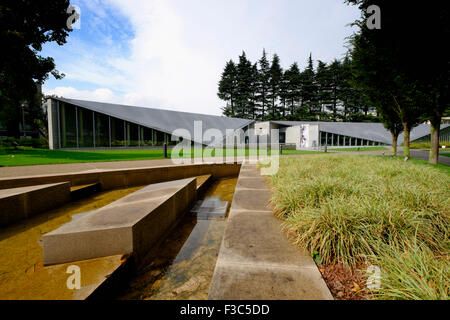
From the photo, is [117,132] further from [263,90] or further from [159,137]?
[263,90]

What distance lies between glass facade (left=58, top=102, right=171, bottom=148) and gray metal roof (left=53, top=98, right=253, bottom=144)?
21.1 inches

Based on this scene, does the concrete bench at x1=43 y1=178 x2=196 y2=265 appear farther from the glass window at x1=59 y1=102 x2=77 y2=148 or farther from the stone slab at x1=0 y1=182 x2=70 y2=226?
the glass window at x1=59 y1=102 x2=77 y2=148

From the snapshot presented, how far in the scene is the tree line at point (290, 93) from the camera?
43.5m

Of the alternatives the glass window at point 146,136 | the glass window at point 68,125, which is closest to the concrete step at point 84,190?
the glass window at point 146,136

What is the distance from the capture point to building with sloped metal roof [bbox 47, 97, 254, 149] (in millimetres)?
18047

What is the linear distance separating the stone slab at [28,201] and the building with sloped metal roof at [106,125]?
664 inches

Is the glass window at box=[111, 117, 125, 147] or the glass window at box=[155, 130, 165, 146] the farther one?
the glass window at box=[155, 130, 165, 146]

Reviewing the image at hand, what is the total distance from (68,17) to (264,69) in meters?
41.4

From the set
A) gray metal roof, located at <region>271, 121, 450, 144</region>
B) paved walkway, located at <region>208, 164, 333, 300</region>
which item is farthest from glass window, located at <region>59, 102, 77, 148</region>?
gray metal roof, located at <region>271, 121, 450, 144</region>

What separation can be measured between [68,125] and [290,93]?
→ 42.8m

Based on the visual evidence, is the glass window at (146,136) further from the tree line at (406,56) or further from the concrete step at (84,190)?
the tree line at (406,56)

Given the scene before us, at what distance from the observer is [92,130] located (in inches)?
738

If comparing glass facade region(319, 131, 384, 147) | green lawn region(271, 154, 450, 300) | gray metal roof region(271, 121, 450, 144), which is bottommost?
green lawn region(271, 154, 450, 300)
